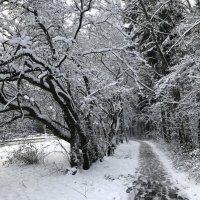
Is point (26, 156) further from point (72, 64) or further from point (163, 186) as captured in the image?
point (163, 186)

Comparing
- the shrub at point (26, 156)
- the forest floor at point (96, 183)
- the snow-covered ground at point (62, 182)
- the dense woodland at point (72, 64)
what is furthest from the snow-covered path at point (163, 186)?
the shrub at point (26, 156)

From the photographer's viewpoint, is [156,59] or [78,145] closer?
[78,145]

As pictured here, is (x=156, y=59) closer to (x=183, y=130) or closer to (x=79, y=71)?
(x=183, y=130)

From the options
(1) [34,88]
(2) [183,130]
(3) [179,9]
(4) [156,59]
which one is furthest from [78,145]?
(4) [156,59]

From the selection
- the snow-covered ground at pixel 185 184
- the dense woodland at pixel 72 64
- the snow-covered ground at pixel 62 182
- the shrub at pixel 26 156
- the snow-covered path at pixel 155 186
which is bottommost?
the snow-covered path at pixel 155 186

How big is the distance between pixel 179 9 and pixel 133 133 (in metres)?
56.9


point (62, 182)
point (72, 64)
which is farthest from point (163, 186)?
point (72, 64)

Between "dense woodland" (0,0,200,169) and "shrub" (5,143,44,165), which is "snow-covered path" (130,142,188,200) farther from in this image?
"shrub" (5,143,44,165)

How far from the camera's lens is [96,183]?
12031mm

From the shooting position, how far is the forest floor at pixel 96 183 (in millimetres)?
10320

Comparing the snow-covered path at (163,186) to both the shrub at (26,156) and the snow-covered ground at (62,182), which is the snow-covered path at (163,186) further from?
the shrub at (26,156)

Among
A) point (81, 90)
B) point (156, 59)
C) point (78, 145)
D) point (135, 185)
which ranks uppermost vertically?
point (156, 59)

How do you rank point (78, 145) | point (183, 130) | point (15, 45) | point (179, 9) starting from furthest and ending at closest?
1. point (183, 130)
2. point (179, 9)
3. point (78, 145)
4. point (15, 45)

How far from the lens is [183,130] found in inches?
732
